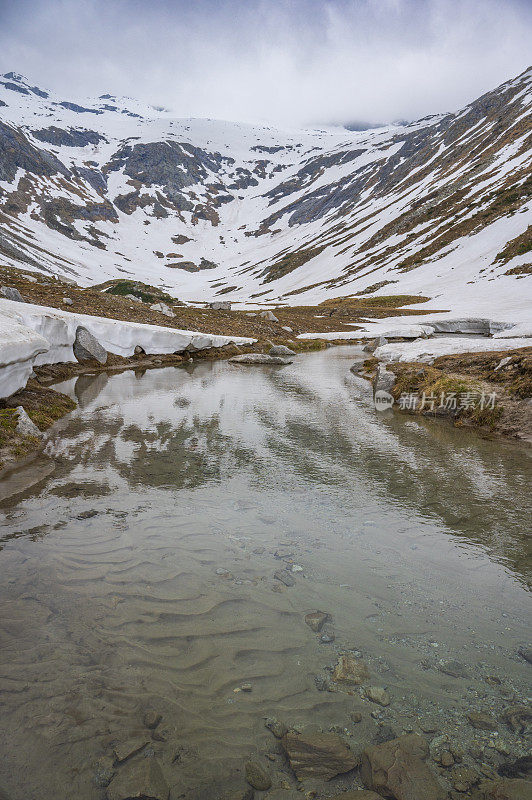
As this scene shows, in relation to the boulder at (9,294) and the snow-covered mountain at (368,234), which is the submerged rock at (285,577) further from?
the snow-covered mountain at (368,234)

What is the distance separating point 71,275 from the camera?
4168 inches

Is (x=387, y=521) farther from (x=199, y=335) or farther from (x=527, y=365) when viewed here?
(x=199, y=335)

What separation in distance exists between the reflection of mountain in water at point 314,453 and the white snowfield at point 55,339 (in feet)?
8.01

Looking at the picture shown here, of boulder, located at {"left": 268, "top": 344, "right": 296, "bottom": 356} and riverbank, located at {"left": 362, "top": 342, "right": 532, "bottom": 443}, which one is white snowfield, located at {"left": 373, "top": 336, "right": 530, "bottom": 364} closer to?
riverbank, located at {"left": 362, "top": 342, "right": 532, "bottom": 443}

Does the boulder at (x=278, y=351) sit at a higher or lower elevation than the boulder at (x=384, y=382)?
higher

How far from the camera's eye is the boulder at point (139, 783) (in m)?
2.91

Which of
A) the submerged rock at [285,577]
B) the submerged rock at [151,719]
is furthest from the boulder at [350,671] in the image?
the submerged rock at [151,719]

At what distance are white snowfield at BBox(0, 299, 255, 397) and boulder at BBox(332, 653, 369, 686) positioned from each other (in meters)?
11.6

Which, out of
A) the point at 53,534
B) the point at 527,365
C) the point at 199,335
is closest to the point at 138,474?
the point at 53,534

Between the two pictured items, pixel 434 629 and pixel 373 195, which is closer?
pixel 434 629

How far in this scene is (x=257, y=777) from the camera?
307cm

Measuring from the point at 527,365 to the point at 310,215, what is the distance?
202920 mm

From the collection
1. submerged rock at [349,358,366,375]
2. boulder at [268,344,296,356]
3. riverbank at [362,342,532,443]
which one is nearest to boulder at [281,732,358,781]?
riverbank at [362,342,532,443]

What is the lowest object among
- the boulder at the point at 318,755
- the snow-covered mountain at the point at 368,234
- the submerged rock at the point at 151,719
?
the submerged rock at the point at 151,719
